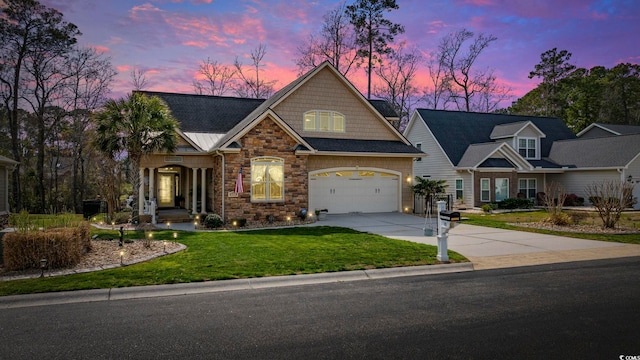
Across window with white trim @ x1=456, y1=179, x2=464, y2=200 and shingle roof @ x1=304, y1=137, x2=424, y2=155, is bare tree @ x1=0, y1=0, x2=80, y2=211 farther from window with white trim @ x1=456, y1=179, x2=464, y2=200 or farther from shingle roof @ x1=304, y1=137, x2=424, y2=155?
window with white trim @ x1=456, y1=179, x2=464, y2=200

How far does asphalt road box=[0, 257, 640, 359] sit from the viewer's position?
4766mm

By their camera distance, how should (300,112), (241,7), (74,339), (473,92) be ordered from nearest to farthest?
(74,339) < (241,7) < (300,112) < (473,92)

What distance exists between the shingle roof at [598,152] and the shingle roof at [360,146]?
1494 centimetres

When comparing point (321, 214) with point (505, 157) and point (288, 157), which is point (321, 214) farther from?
point (505, 157)

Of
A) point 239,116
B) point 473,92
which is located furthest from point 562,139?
point 239,116

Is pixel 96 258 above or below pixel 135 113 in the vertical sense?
below

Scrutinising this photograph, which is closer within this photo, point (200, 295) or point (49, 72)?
point (200, 295)

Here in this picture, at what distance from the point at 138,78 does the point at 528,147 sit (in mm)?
34236

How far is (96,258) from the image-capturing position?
31.8ft

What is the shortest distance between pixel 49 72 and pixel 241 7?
809 inches

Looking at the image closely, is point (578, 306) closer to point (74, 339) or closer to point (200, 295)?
point (200, 295)

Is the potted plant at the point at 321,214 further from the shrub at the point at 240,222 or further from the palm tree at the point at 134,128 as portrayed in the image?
the palm tree at the point at 134,128

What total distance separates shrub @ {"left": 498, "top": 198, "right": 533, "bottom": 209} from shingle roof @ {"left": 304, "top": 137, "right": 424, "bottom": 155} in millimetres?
8295

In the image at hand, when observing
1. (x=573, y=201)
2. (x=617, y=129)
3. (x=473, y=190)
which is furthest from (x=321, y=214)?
(x=617, y=129)
